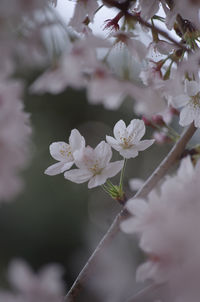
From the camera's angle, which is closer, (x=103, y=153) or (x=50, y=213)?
(x=103, y=153)

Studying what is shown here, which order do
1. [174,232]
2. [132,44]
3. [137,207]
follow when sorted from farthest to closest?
1. [132,44]
2. [137,207]
3. [174,232]

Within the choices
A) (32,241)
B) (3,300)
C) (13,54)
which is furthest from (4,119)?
(32,241)

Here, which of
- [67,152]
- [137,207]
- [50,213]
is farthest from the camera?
[50,213]

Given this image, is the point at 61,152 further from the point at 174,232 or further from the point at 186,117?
the point at 174,232

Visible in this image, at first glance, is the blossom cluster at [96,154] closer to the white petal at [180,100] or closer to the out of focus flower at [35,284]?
the white petal at [180,100]

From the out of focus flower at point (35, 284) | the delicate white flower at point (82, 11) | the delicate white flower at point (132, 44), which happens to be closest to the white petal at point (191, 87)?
the delicate white flower at point (132, 44)

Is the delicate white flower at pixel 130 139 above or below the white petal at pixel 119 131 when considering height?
below

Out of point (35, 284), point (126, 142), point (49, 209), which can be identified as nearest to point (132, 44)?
point (126, 142)
